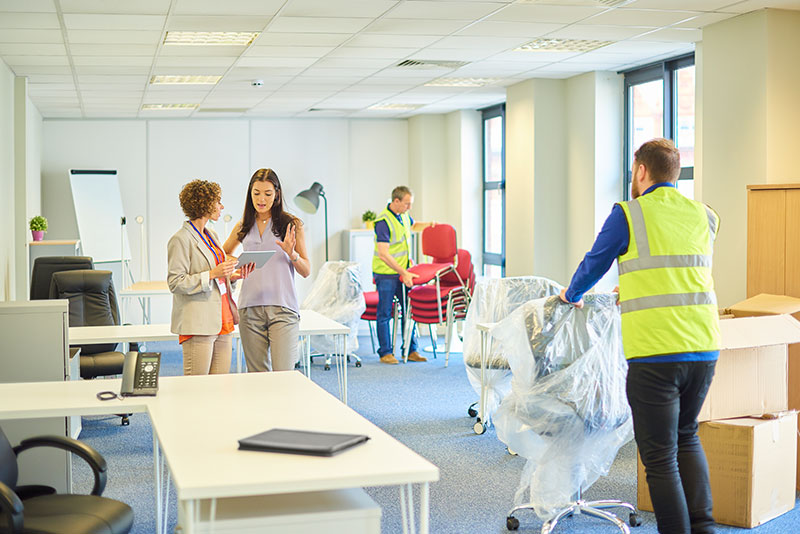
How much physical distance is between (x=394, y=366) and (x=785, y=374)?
4106mm

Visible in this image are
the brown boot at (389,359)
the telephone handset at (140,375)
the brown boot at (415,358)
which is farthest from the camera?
the brown boot at (415,358)

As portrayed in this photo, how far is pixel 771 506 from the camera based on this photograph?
137 inches

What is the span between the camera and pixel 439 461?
445 cm

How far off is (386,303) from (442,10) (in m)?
3.08

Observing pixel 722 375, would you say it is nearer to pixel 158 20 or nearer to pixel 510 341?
pixel 510 341

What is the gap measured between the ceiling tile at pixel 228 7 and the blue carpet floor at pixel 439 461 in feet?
7.94

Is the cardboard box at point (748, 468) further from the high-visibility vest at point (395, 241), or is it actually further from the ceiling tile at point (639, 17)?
the high-visibility vest at point (395, 241)

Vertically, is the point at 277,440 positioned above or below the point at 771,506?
above

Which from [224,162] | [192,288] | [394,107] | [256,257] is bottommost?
[192,288]

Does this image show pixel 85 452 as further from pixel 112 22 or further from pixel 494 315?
pixel 112 22

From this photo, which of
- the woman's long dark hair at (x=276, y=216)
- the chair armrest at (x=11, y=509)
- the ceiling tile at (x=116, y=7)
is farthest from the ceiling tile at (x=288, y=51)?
the chair armrest at (x=11, y=509)

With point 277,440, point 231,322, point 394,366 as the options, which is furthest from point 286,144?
point 277,440

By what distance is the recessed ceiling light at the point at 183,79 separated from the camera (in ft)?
24.3

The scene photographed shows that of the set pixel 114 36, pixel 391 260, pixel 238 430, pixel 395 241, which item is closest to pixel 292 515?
pixel 238 430
